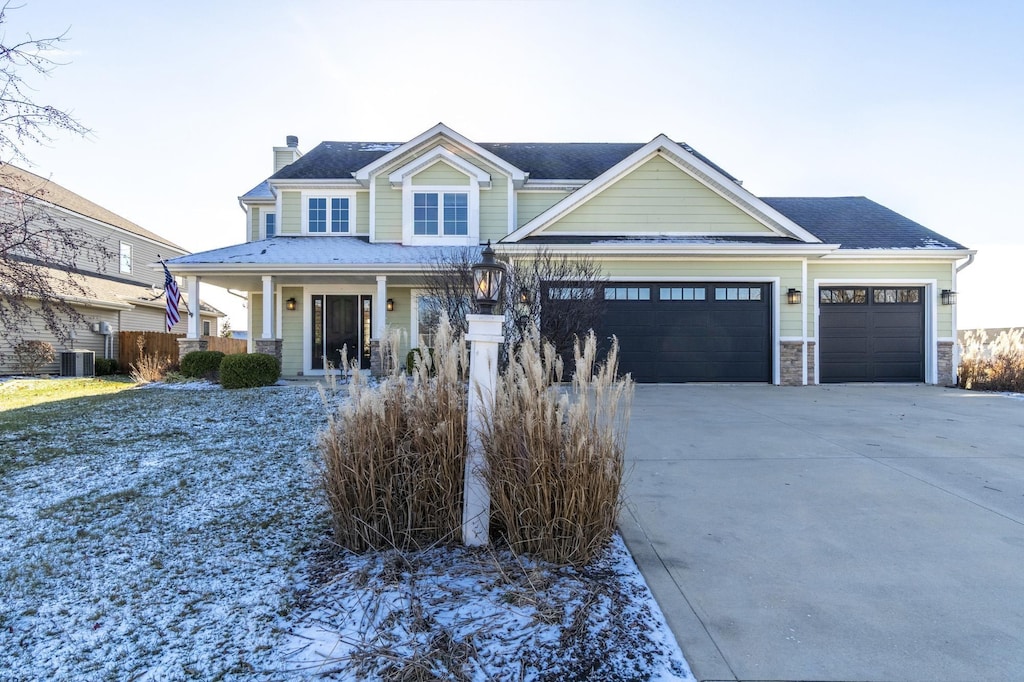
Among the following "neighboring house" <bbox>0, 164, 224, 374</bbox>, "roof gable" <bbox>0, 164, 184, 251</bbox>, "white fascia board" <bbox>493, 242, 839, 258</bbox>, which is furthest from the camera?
"roof gable" <bbox>0, 164, 184, 251</bbox>

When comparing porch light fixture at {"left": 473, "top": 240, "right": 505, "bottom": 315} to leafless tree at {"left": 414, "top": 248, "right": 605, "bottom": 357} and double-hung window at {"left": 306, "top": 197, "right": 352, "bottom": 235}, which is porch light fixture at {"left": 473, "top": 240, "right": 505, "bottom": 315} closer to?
leafless tree at {"left": 414, "top": 248, "right": 605, "bottom": 357}

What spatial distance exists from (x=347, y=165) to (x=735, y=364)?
38.3 ft

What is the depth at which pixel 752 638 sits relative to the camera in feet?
6.82

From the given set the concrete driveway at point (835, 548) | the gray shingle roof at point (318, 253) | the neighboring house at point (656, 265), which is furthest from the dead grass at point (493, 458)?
the gray shingle roof at point (318, 253)

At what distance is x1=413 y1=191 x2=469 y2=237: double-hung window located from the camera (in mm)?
12562

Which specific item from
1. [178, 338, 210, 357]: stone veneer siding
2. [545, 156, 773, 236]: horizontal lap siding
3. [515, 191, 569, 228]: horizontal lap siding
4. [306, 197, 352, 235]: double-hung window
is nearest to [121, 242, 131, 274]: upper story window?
[178, 338, 210, 357]: stone veneer siding

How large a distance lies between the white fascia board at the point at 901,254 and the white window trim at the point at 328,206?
1207 cm

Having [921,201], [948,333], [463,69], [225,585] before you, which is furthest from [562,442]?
[921,201]

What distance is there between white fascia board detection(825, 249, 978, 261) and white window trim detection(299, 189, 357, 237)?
12066mm

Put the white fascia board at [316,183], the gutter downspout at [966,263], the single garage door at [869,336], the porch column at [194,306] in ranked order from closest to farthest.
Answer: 1. the gutter downspout at [966,263]
2. the single garage door at [869,336]
3. the porch column at [194,306]
4. the white fascia board at [316,183]

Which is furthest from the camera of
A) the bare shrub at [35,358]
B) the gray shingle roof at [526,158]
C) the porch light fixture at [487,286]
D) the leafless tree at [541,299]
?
the bare shrub at [35,358]

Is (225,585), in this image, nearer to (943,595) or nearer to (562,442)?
(562,442)

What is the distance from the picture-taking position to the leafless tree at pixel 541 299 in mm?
7105

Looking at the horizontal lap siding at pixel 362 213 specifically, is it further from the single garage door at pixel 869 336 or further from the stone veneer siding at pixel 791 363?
the single garage door at pixel 869 336
